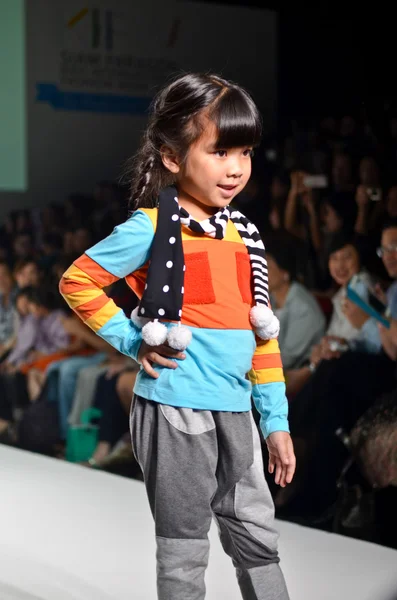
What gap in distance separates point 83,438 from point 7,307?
0.75m

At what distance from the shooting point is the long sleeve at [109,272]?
1.65 metres

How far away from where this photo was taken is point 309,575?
8.21 ft

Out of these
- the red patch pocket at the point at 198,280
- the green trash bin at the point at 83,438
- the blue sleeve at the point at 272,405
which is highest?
the red patch pocket at the point at 198,280

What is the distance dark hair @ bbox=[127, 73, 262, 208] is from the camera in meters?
1.60

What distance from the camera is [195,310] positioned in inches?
64.9

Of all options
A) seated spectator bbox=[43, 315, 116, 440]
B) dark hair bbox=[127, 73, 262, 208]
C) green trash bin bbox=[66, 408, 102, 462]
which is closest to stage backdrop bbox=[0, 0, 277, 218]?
seated spectator bbox=[43, 315, 116, 440]

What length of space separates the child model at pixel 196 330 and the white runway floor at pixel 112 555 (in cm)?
72

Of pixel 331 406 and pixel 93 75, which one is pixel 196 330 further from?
pixel 93 75

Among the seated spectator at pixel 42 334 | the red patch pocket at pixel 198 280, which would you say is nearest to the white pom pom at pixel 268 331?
the red patch pocket at pixel 198 280

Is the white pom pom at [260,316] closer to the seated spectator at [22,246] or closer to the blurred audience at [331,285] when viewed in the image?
the blurred audience at [331,285]

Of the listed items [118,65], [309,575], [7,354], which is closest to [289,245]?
[309,575]

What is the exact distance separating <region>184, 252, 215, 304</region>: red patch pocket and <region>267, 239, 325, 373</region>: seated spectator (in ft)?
4.36

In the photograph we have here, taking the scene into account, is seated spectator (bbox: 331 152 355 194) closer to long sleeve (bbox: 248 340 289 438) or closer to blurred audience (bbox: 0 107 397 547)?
blurred audience (bbox: 0 107 397 547)

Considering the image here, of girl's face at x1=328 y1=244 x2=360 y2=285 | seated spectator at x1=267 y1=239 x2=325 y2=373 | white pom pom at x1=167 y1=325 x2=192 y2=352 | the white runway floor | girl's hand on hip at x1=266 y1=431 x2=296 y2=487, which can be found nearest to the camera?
white pom pom at x1=167 y1=325 x2=192 y2=352
